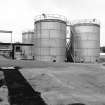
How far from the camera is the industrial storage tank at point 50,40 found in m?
29.9

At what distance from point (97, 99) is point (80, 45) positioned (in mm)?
24630

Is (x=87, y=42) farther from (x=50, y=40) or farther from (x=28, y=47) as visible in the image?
(x=28, y=47)

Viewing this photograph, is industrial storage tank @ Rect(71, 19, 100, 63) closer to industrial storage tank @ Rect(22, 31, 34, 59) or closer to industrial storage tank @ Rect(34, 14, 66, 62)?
industrial storage tank @ Rect(34, 14, 66, 62)

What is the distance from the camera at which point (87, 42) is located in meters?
32.1

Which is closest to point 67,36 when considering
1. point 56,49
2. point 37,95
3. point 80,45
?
point 80,45

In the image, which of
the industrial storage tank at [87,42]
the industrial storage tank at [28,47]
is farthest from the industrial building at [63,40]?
the industrial storage tank at [28,47]

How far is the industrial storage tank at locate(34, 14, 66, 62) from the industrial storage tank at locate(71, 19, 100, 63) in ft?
13.1

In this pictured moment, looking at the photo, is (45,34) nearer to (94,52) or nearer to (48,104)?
(94,52)

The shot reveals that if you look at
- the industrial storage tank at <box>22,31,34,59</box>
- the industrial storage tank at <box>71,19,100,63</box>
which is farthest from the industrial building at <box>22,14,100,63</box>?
the industrial storage tank at <box>22,31,34,59</box>

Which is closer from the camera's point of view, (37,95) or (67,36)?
(37,95)

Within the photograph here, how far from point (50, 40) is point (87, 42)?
25.8 feet

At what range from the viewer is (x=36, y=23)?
31953mm

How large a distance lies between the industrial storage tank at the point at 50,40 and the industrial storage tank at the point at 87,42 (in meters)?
3.99

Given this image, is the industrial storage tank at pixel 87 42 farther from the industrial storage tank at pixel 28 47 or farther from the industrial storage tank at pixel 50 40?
the industrial storage tank at pixel 28 47
